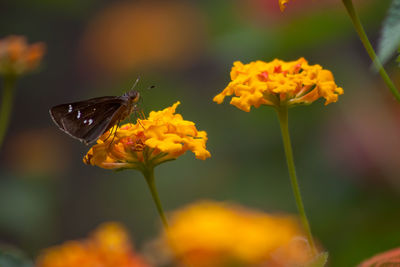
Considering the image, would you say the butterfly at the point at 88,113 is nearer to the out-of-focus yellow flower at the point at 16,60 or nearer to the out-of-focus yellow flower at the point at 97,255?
the out-of-focus yellow flower at the point at 97,255

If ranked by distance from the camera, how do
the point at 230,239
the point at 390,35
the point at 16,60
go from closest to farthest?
1. the point at 390,35
2. the point at 230,239
3. the point at 16,60

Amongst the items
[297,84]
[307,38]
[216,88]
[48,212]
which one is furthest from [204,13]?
[297,84]

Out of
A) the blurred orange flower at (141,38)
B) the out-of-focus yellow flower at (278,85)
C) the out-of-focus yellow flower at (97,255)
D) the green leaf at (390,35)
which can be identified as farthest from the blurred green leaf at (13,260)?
the blurred orange flower at (141,38)

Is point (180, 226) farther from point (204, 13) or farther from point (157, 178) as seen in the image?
point (204, 13)

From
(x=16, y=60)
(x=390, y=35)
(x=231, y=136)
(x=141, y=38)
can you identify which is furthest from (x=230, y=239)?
(x=141, y=38)

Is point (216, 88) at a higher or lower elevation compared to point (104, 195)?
higher

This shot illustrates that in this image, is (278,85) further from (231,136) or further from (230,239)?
(231,136)
